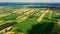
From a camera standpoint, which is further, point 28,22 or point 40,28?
point 28,22

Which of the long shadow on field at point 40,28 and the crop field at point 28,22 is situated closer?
the long shadow on field at point 40,28

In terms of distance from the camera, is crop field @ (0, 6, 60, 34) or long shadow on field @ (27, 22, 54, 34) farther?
crop field @ (0, 6, 60, 34)

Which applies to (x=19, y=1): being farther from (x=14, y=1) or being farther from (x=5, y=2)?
(x=5, y=2)

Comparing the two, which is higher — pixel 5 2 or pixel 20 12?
pixel 5 2

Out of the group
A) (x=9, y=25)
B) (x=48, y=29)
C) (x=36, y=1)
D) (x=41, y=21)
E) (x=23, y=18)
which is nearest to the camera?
(x=48, y=29)

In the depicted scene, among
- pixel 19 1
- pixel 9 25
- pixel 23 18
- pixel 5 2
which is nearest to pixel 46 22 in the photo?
pixel 23 18

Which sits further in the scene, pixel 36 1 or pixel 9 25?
pixel 36 1

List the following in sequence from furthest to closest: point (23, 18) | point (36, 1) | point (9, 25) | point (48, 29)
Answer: point (36, 1)
point (23, 18)
point (9, 25)
point (48, 29)
